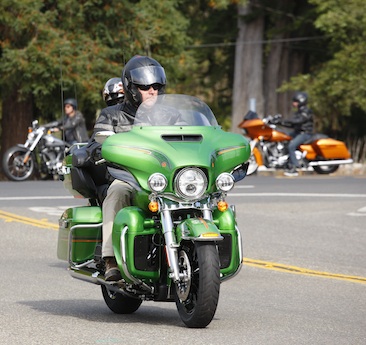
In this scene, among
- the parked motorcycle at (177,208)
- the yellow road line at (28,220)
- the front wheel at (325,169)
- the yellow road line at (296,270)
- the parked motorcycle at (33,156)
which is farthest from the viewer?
the front wheel at (325,169)

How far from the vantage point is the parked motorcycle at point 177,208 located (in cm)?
782

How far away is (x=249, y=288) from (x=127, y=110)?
2.52 meters

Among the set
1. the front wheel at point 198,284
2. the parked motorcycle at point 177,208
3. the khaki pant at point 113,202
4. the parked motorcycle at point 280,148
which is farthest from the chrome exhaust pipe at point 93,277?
the parked motorcycle at point 280,148

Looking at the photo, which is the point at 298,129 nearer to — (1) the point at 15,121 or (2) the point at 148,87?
(1) the point at 15,121

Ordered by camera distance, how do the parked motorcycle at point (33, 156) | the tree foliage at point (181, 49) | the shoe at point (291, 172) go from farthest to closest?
the tree foliage at point (181, 49) → the shoe at point (291, 172) → the parked motorcycle at point (33, 156)

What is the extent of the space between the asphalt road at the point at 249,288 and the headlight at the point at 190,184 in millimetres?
850

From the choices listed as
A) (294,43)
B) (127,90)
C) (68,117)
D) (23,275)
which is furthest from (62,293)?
(294,43)

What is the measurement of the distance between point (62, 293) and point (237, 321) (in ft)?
7.03

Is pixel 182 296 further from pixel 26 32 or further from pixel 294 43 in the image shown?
pixel 294 43

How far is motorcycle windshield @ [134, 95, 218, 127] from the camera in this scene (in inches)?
332

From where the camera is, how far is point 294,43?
1606 inches

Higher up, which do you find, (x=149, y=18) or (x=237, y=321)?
(x=149, y=18)

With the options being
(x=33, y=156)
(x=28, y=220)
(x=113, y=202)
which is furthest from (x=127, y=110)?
(x=33, y=156)

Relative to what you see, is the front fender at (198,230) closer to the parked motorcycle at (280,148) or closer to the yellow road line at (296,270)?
the yellow road line at (296,270)
